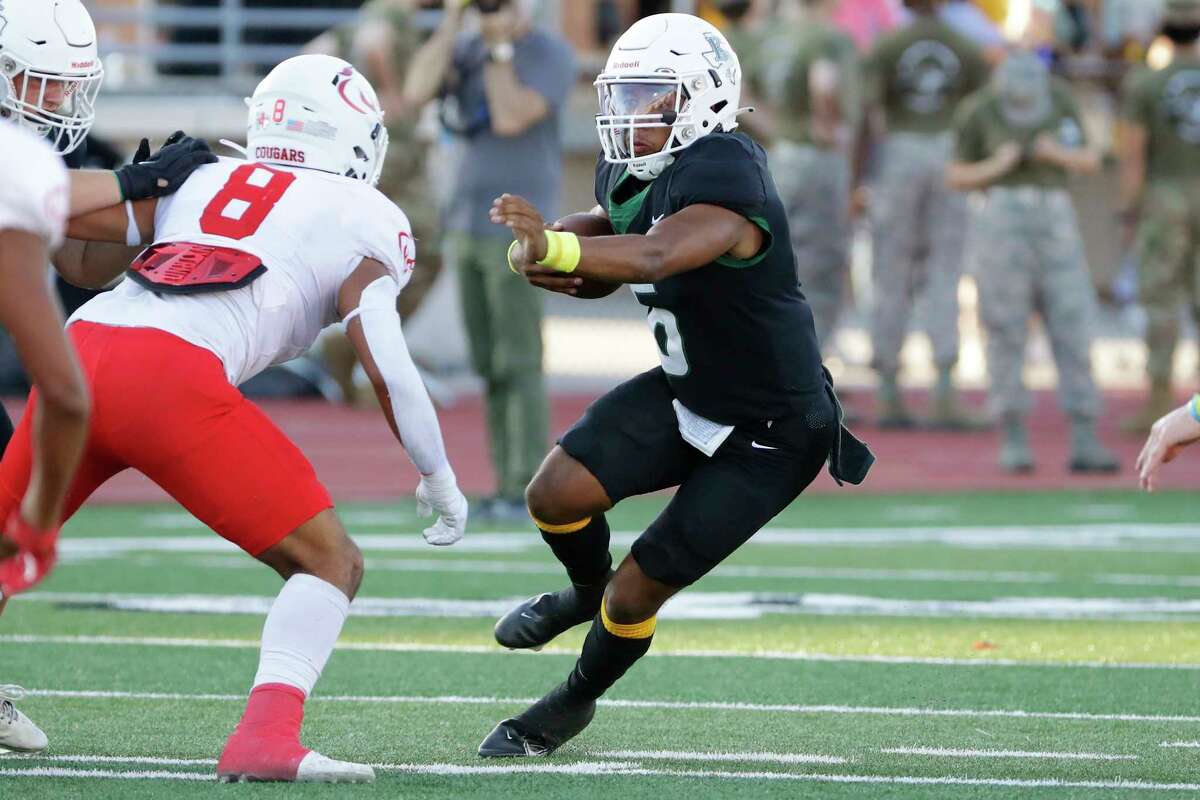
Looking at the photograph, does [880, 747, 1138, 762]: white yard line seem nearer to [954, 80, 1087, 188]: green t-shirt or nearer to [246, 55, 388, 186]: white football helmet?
[246, 55, 388, 186]: white football helmet

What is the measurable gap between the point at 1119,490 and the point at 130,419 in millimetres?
7475

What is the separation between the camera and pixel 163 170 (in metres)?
4.62

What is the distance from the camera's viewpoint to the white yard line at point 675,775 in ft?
14.8

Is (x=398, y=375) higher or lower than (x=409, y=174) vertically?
higher

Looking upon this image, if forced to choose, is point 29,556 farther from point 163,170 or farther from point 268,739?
point 163,170

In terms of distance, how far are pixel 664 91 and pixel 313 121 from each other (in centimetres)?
80

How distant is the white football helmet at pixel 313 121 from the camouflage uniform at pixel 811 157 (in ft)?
26.1

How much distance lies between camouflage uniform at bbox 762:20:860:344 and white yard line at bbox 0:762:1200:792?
8153 millimetres

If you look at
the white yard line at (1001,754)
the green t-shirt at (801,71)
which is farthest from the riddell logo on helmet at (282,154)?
the green t-shirt at (801,71)

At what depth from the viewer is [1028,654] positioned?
21.1 feet

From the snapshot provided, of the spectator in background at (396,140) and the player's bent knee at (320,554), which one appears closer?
the player's bent knee at (320,554)

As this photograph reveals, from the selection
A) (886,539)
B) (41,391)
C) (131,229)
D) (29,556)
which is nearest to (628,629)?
(131,229)

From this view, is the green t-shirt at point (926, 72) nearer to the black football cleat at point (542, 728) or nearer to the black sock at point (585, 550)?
the black sock at point (585, 550)

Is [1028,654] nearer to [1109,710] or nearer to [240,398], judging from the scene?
[1109,710]
